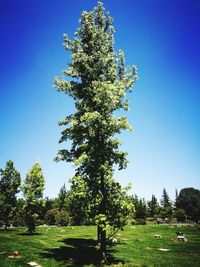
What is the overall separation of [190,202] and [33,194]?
85717mm

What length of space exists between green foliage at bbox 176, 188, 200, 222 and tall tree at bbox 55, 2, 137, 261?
91.1 m

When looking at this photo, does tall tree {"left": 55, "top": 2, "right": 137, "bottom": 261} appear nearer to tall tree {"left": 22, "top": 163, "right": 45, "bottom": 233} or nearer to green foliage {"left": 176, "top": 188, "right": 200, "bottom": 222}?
tall tree {"left": 22, "top": 163, "right": 45, "bottom": 233}

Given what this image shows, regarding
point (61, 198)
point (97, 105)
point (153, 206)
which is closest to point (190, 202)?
point (153, 206)

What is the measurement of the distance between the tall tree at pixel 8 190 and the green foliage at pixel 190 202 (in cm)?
7691

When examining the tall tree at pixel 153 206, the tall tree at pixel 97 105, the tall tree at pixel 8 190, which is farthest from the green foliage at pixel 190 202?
the tall tree at pixel 97 105

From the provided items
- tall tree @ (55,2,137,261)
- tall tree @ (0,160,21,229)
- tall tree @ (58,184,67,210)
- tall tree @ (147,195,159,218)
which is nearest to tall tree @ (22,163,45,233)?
tall tree @ (0,160,21,229)

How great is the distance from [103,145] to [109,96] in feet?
12.8

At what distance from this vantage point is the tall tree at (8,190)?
4328 centimetres

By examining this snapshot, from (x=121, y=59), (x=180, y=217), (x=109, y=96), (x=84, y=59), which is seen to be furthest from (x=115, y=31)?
(x=180, y=217)

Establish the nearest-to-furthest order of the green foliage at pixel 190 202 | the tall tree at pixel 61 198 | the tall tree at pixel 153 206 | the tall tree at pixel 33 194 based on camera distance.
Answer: the tall tree at pixel 33 194 < the tall tree at pixel 61 198 < the green foliage at pixel 190 202 < the tall tree at pixel 153 206

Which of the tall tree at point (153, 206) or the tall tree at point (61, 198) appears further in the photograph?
the tall tree at point (153, 206)

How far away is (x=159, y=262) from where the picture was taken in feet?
58.2

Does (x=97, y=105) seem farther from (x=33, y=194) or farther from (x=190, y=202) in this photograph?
(x=190, y=202)

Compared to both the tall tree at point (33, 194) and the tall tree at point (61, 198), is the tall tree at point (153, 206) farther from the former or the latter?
the tall tree at point (33, 194)
